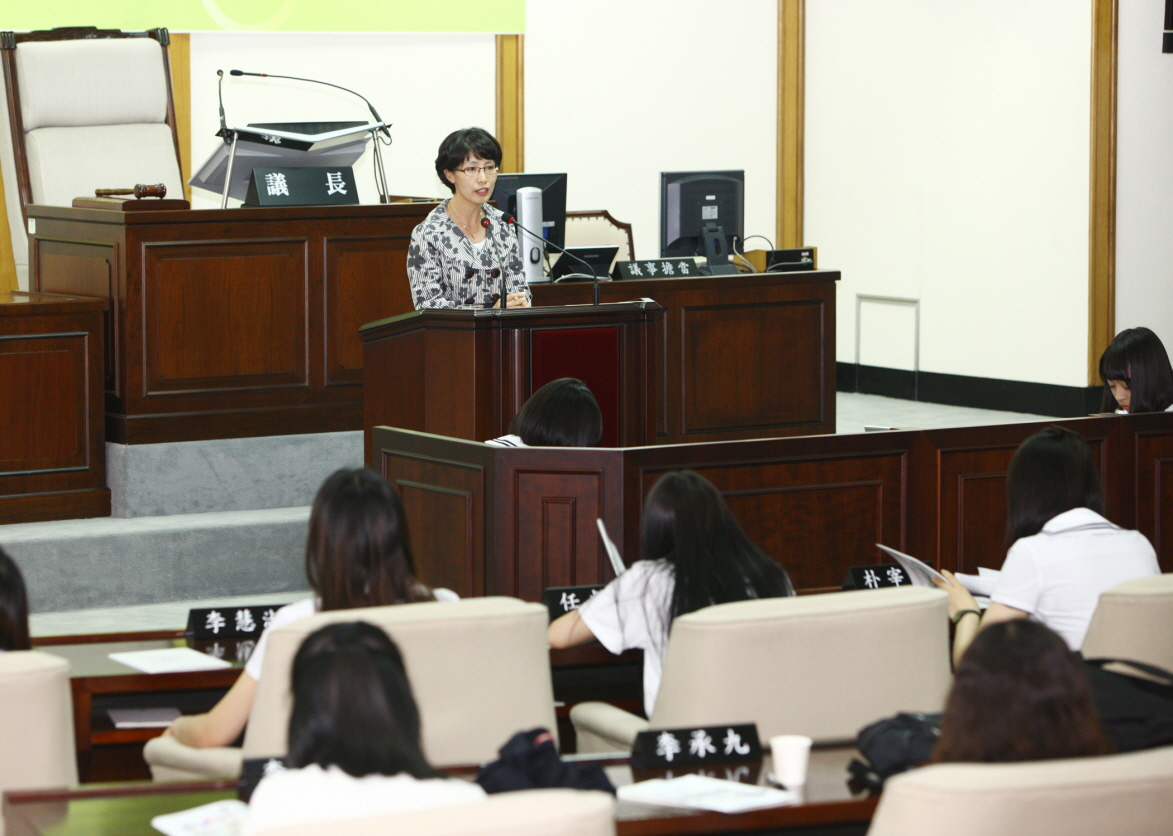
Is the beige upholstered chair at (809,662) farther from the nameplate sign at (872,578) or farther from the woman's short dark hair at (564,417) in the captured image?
the woman's short dark hair at (564,417)

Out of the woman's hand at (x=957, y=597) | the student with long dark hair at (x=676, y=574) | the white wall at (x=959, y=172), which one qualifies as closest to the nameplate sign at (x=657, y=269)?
→ the white wall at (x=959, y=172)

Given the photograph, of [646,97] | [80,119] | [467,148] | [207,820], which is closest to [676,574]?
[207,820]

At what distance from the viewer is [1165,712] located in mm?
2078

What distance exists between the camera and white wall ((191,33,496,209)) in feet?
28.5

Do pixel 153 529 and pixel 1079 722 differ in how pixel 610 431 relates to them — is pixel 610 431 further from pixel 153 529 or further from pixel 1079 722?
pixel 1079 722

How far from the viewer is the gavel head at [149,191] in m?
6.02

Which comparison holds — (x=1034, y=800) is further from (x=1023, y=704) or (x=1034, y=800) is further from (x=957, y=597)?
(x=957, y=597)

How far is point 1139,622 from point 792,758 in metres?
0.80

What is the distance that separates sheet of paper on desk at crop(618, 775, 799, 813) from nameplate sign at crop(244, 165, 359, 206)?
14.4ft

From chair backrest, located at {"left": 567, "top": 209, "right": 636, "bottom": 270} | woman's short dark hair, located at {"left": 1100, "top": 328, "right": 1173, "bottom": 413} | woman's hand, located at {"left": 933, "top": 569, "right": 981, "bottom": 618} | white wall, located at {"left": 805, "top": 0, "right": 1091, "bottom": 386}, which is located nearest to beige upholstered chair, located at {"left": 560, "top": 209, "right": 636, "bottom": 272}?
chair backrest, located at {"left": 567, "top": 209, "right": 636, "bottom": 270}

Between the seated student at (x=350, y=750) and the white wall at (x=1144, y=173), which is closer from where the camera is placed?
the seated student at (x=350, y=750)

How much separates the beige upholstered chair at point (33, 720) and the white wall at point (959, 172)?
7.31 metres

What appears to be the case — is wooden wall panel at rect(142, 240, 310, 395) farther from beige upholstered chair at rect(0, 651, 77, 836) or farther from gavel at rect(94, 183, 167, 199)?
beige upholstered chair at rect(0, 651, 77, 836)

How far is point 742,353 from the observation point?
6.95 metres
